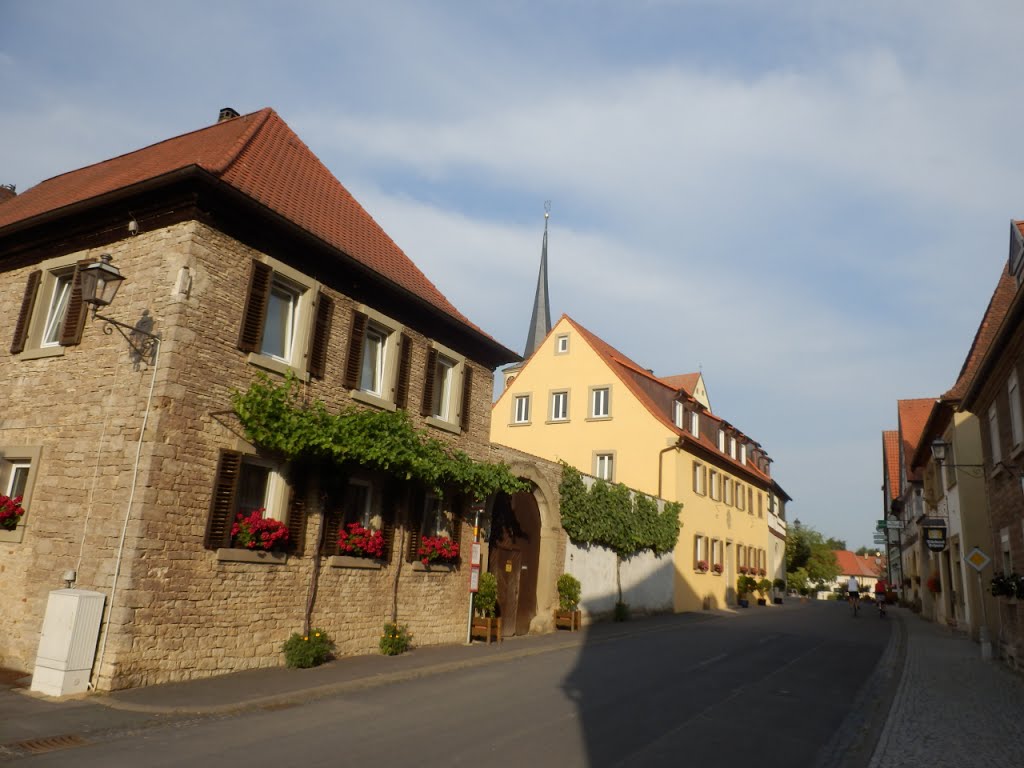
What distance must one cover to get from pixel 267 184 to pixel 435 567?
25.9 ft

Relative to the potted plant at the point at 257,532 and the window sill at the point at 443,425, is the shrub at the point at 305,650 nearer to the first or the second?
the potted plant at the point at 257,532

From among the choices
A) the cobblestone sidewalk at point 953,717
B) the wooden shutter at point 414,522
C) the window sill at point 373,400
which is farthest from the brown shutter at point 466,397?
the cobblestone sidewalk at point 953,717

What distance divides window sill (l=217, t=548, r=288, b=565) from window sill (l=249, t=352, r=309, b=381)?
2764 mm

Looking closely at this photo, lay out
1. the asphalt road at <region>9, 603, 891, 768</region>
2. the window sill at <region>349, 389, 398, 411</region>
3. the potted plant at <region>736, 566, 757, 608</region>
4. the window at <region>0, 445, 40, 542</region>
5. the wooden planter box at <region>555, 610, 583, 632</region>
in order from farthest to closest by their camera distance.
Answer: the potted plant at <region>736, 566, 757, 608</region> < the wooden planter box at <region>555, 610, 583, 632</region> < the window sill at <region>349, 389, 398, 411</region> < the window at <region>0, 445, 40, 542</region> < the asphalt road at <region>9, 603, 891, 768</region>

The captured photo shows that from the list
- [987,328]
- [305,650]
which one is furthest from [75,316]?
[987,328]

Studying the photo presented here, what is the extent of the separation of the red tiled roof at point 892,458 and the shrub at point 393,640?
3994 cm

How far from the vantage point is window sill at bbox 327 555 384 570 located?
12745 mm

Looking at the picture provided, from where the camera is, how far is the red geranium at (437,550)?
14.9 meters

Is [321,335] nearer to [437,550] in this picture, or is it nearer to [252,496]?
[252,496]

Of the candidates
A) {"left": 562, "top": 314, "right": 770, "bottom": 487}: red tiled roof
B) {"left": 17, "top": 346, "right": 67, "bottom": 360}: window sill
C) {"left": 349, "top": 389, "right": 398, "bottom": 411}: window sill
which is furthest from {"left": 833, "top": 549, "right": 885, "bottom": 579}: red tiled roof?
{"left": 17, "top": 346, "right": 67, "bottom": 360}: window sill

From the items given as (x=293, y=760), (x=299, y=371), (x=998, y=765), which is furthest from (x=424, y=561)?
(x=998, y=765)

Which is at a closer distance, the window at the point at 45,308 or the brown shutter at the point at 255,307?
the brown shutter at the point at 255,307

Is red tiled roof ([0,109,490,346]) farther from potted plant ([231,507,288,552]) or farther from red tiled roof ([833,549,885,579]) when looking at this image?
red tiled roof ([833,549,885,579])

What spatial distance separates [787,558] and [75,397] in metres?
54.8
